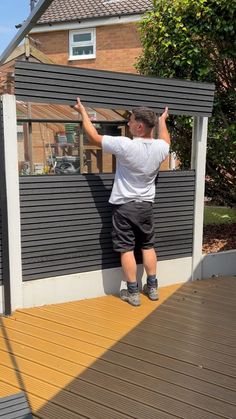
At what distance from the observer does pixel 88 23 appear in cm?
1611

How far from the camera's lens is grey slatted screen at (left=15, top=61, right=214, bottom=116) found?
3.63 m

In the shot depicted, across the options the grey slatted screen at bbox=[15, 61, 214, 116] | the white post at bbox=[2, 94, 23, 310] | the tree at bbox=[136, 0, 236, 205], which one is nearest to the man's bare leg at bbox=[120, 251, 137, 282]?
the white post at bbox=[2, 94, 23, 310]

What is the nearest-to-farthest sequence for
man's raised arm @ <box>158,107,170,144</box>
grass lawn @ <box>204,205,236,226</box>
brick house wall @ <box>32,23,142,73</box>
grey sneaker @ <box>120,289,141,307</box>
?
grey sneaker @ <box>120,289,141,307</box> < man's raised arm @ <box>158,107,170,144</box> < grass lawn @ <box>204,205,236,226</box> < brick house wall @ <box>32,23,142,73</box>

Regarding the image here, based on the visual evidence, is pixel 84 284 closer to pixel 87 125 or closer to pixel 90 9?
pixel 87 125

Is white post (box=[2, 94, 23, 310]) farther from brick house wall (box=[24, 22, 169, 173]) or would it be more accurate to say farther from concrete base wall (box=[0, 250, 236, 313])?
brick house wall (box=[24, 22, 169, 173])

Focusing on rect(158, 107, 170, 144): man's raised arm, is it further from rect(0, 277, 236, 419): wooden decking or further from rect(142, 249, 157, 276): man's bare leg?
rect(0, 277, 236, 419): wooden decking

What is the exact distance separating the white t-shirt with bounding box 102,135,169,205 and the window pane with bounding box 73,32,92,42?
1350 centimetres

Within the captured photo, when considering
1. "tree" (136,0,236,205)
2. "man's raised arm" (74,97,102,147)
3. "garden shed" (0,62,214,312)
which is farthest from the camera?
"tree" (136,0,236,205)

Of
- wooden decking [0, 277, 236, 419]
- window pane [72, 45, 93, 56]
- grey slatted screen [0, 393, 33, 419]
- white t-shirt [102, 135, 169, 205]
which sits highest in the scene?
window pane [72, 45, 93, 56]

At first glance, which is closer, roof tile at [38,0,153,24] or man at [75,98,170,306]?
man at [75,98,170,306]

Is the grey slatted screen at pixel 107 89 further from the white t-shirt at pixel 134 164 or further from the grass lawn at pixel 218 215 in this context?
the grass lawn at pixel 218 215

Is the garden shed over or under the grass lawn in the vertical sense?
over

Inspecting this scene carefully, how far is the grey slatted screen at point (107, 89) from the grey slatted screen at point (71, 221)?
664 millimetres

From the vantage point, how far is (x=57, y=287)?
13.4 ft
